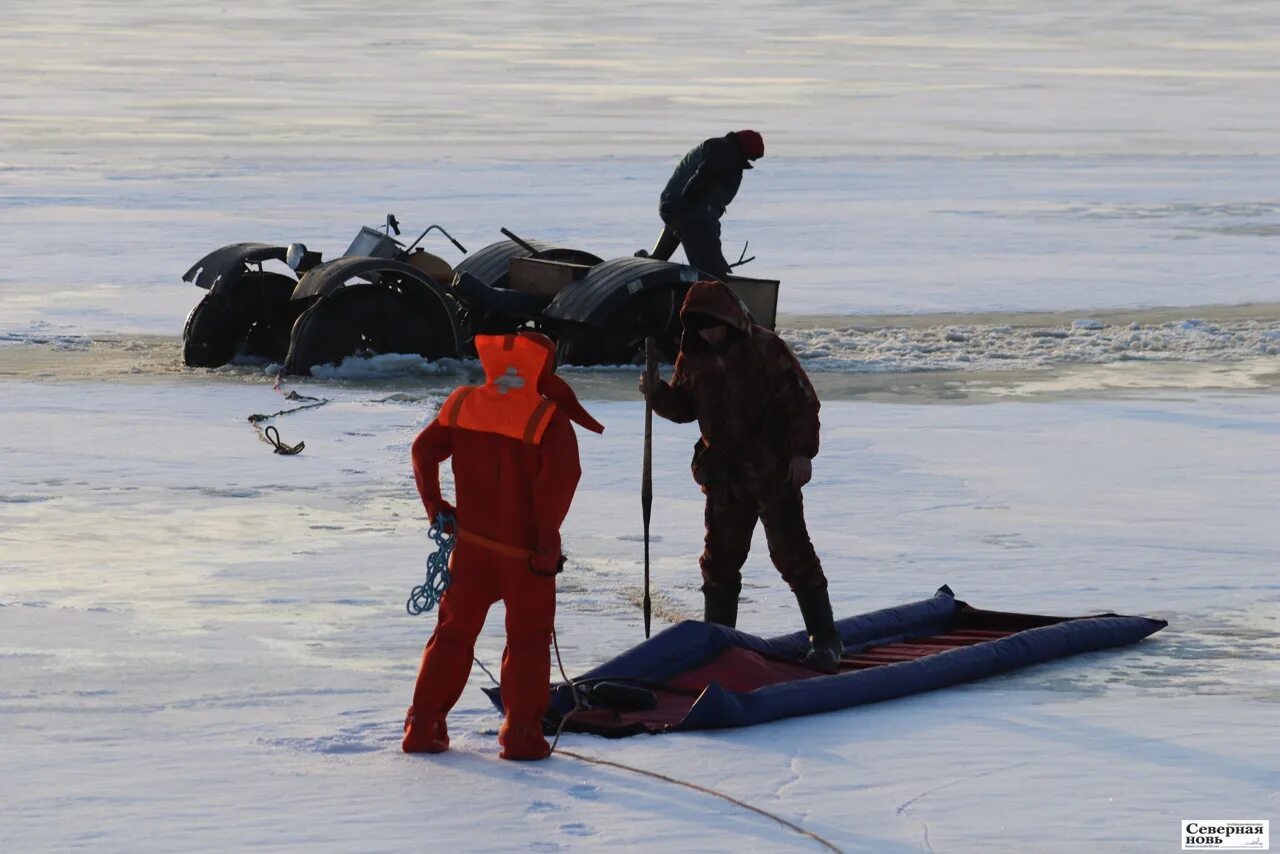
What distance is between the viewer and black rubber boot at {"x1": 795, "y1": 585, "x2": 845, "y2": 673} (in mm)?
7246

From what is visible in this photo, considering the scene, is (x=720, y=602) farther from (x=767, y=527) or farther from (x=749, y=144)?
(x=749, y=144)

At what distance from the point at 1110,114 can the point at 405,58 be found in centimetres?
2221

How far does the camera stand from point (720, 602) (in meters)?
7.46

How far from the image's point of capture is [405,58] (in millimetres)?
55406

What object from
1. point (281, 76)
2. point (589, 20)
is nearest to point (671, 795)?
point (281, 76)

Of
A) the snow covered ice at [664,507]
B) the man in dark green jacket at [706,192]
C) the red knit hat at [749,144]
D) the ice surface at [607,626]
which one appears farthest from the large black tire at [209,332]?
the red knit hat at [749,144]

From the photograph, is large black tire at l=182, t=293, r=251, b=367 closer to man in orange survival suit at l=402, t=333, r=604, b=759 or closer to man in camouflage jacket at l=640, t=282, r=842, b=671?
man in camouflage jacket at l=640, t=282, r=842, b=671

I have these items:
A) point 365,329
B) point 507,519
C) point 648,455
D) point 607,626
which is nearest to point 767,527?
point 648,455

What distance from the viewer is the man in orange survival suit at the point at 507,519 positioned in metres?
6.10

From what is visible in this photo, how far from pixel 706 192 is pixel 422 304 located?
2.16m

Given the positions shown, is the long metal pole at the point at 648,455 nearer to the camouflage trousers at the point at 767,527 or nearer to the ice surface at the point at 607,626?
the camouflage trousers at the point at 767,527

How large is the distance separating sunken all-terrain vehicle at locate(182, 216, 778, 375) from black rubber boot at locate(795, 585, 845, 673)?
7.04m

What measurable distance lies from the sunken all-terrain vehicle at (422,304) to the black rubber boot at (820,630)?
23.1 ft

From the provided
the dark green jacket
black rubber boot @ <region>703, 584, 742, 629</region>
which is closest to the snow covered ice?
black rubber boot @ <region>703, 584, 742, 629</region>
